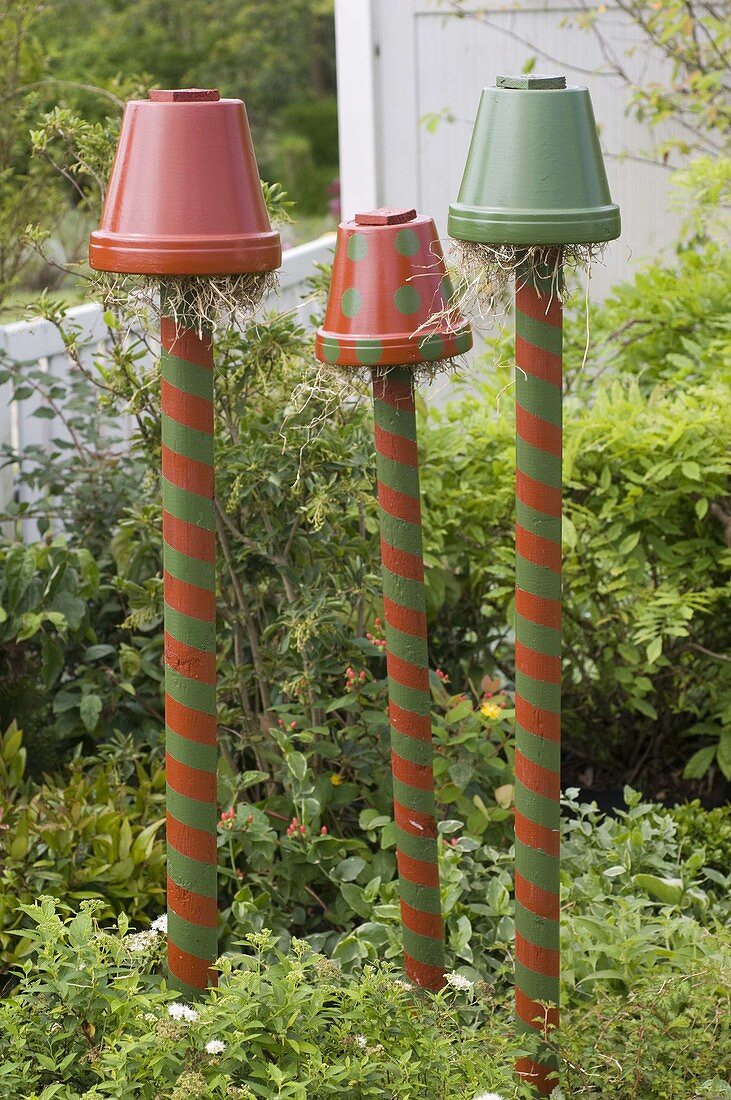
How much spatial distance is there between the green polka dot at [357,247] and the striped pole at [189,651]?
0.91 ft

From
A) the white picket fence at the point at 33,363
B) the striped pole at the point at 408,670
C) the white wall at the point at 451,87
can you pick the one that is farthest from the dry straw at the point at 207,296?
the white wall at the point at 451,87

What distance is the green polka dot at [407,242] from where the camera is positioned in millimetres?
2170

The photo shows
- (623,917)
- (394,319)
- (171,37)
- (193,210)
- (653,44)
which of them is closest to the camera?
(193,210)

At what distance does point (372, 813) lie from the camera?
9.93 feet

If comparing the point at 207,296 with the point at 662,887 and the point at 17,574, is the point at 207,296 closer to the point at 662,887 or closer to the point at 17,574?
the point at 17,574

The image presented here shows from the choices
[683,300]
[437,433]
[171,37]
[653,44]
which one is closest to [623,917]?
[437,433]

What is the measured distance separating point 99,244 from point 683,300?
8.97 ft

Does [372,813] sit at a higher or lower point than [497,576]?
lower

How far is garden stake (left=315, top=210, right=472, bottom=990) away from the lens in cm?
217

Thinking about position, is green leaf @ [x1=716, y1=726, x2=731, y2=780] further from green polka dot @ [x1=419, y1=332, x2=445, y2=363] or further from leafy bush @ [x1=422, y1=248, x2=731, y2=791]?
green polka dot @ [x1=419, y1=332, x2=445, y2=363]

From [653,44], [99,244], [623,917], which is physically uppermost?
[653,44]

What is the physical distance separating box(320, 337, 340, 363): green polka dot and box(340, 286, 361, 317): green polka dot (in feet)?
0.17

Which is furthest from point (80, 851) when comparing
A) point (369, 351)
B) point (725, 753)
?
point (725, 753)

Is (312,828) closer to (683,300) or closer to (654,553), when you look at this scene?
(654,553)
